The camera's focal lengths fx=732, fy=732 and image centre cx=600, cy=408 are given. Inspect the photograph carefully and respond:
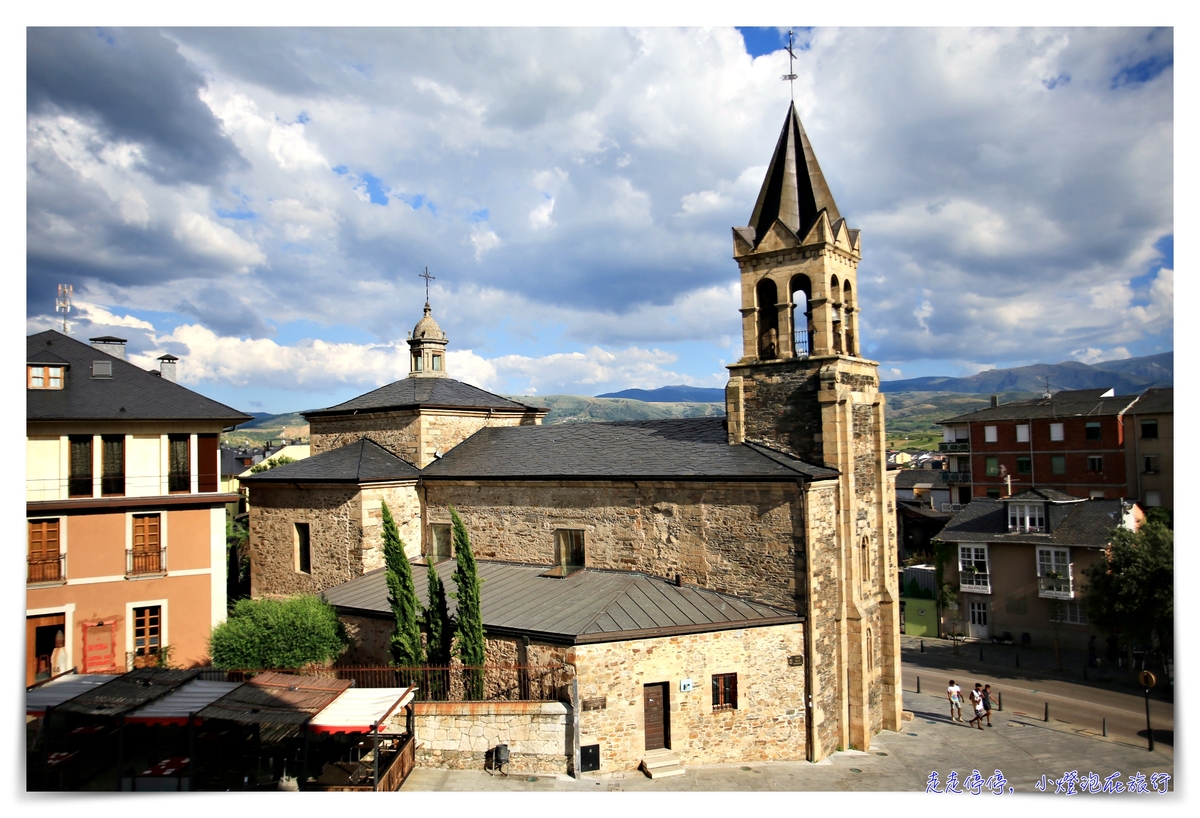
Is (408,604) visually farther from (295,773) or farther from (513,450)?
(513,450)

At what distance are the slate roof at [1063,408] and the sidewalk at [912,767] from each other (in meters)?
23.9

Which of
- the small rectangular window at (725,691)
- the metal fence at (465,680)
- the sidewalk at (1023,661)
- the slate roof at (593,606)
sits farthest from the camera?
the sidewalk at (1023,661)

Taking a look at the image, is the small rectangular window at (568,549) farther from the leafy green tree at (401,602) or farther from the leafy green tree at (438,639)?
the leafy green tree at (401,602)

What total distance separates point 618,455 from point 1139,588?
21.4 m

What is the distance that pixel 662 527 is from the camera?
20.8m

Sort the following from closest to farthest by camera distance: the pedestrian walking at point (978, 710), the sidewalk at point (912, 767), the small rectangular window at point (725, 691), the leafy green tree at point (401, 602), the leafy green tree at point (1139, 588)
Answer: the sidewalk at point (912, 767) → the small rectangular window at point (725, 691) → the leafy green tree at point (401, 602) → the pedestrian walking at point (978, 710) → the leafy green tree at point (1139, 588)

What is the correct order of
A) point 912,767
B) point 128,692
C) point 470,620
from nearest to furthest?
point 128,692 < point 470,620 < point 912,767

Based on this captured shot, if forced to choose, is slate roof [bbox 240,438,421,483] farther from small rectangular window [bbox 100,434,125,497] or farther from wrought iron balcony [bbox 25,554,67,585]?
wrought iron balcony [bbox 25,554,67,585]

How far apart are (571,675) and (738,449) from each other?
8.05 metres

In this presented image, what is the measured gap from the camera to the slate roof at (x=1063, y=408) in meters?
40.9

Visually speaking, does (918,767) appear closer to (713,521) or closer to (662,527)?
(713,521)

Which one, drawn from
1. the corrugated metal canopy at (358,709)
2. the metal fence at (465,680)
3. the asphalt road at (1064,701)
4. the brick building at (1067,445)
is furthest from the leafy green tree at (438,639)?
the brick building at (1067,445)

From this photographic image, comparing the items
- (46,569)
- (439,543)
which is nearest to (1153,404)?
(439,543)

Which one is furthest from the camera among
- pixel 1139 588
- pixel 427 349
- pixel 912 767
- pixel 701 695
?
pixel 427 349
